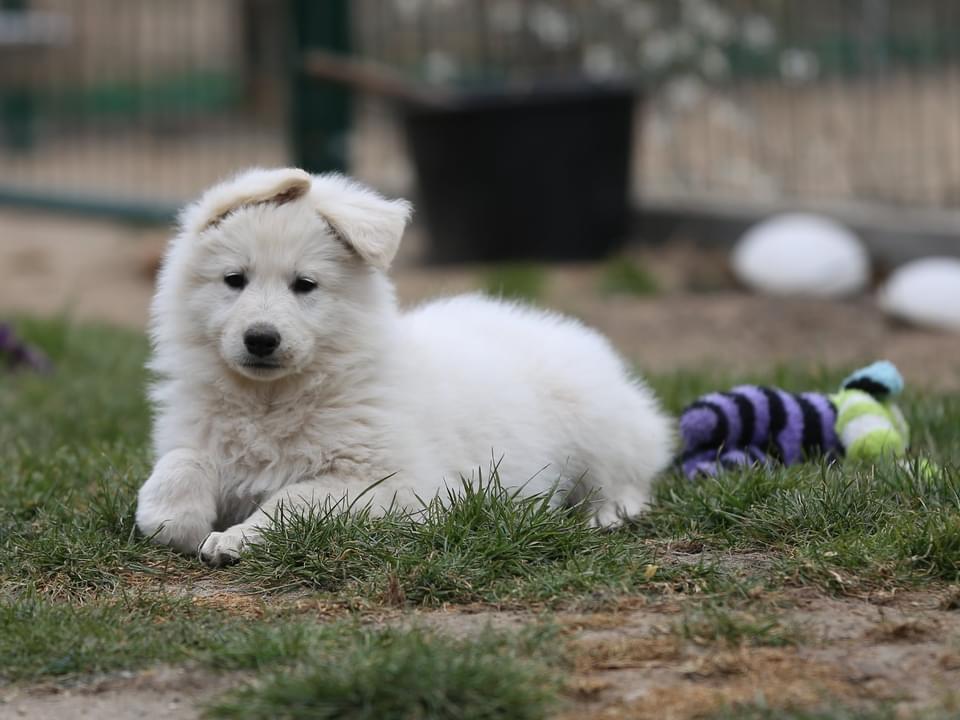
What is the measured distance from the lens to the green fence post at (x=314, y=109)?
10.2 metres

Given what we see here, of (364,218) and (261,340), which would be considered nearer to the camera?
(261,340)

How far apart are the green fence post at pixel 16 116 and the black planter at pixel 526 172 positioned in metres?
5.75

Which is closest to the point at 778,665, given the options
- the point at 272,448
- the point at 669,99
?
the point at 272,448

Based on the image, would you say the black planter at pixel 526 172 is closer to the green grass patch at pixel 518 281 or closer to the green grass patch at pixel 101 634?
the green grass patch at pixel 518 281

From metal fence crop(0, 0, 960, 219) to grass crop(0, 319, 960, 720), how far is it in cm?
552

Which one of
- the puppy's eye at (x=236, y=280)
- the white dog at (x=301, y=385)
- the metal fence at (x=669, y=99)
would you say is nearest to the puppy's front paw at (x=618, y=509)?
the white dog at (x=301, y=385)

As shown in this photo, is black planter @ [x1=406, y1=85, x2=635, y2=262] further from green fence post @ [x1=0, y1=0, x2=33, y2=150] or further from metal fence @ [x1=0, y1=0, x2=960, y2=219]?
green fence post @ [x1=0, y1=0, x2=33, y2=150]

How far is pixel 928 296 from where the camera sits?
735 centimetres

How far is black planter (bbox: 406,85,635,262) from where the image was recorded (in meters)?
9.30

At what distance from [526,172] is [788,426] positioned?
17.3 ft

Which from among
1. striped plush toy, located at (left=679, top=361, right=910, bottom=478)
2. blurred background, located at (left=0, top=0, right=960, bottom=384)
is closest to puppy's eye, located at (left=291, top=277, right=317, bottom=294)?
→ striped plush toy, located at (left=679, top=361, right=910, bottom=478)

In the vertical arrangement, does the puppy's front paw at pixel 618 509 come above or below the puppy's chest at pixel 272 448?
below

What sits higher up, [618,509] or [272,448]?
[272,448]

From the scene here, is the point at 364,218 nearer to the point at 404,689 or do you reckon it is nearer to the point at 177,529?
the point at 177,529
